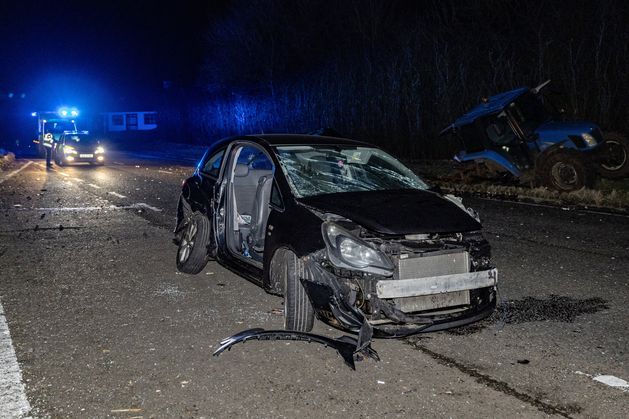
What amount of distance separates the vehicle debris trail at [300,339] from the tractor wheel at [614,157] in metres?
10.9

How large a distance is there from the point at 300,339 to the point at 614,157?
451 inches

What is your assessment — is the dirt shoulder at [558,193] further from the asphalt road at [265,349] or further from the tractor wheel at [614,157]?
the asphalt road at [265,349]

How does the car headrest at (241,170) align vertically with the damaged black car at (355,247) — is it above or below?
above

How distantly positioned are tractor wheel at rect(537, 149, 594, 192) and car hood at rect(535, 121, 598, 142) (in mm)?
441

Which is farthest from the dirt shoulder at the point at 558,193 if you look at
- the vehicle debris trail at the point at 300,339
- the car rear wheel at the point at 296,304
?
the vehicle debris trail at the point at 300,339

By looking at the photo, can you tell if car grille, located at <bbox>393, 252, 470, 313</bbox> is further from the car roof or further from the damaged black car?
the car roof

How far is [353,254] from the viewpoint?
15.7 feet

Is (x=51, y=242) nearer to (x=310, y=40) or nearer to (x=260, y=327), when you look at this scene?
(x=260, y=327)

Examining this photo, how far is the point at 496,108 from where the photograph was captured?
14.2 metres

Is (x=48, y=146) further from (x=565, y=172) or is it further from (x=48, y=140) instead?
(x=565, y=172)

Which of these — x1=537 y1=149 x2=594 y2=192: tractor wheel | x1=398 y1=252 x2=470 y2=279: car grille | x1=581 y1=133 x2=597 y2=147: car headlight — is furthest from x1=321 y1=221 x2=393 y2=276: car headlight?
x1=581 y1=133 x2=597 y2=147: car headlight

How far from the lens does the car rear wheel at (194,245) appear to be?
6.98 meters

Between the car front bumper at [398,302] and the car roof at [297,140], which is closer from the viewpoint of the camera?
the car front bumper at [398,302]

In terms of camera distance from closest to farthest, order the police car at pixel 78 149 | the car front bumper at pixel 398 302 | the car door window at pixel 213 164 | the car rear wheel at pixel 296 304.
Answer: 1. the car front bumper at pixel 398 302
2. the car rear wheel at pixel 296 304
3. the car door window at pixel 213 164
4. the police car at pixel 78 149
